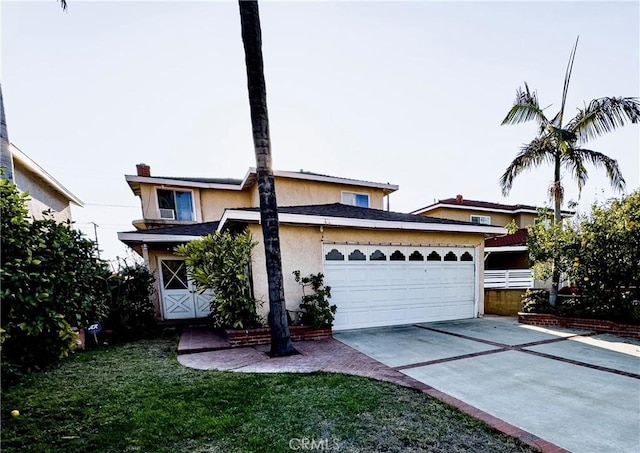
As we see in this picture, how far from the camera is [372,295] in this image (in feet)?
27.5

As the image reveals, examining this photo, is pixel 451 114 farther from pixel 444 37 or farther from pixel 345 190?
pixel 345 190

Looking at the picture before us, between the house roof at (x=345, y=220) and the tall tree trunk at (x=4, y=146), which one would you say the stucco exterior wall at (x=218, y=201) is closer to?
the house roof at (x=345, y=220)

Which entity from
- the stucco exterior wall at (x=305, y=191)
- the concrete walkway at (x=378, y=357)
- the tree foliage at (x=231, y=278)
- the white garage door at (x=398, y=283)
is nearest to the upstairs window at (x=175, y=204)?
the stucco exterior wall at (x=305, y=191)

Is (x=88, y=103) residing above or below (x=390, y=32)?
A: below

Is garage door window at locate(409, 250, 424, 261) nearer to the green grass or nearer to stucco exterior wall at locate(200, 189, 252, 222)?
the green grass

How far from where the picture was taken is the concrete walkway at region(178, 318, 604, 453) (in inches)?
151

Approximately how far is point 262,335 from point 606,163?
39.1 ft

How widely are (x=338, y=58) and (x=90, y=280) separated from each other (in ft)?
24.1

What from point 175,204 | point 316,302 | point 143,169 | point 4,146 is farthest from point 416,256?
point 143,169

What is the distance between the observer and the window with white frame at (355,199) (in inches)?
583

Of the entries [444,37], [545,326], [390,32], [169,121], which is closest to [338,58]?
[390,32]

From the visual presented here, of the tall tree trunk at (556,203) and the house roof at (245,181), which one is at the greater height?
the house roof at (245,181)

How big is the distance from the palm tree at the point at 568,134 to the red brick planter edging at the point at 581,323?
741 millimetres

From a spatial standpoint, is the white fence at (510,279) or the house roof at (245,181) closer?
the white fence at (510,279)
